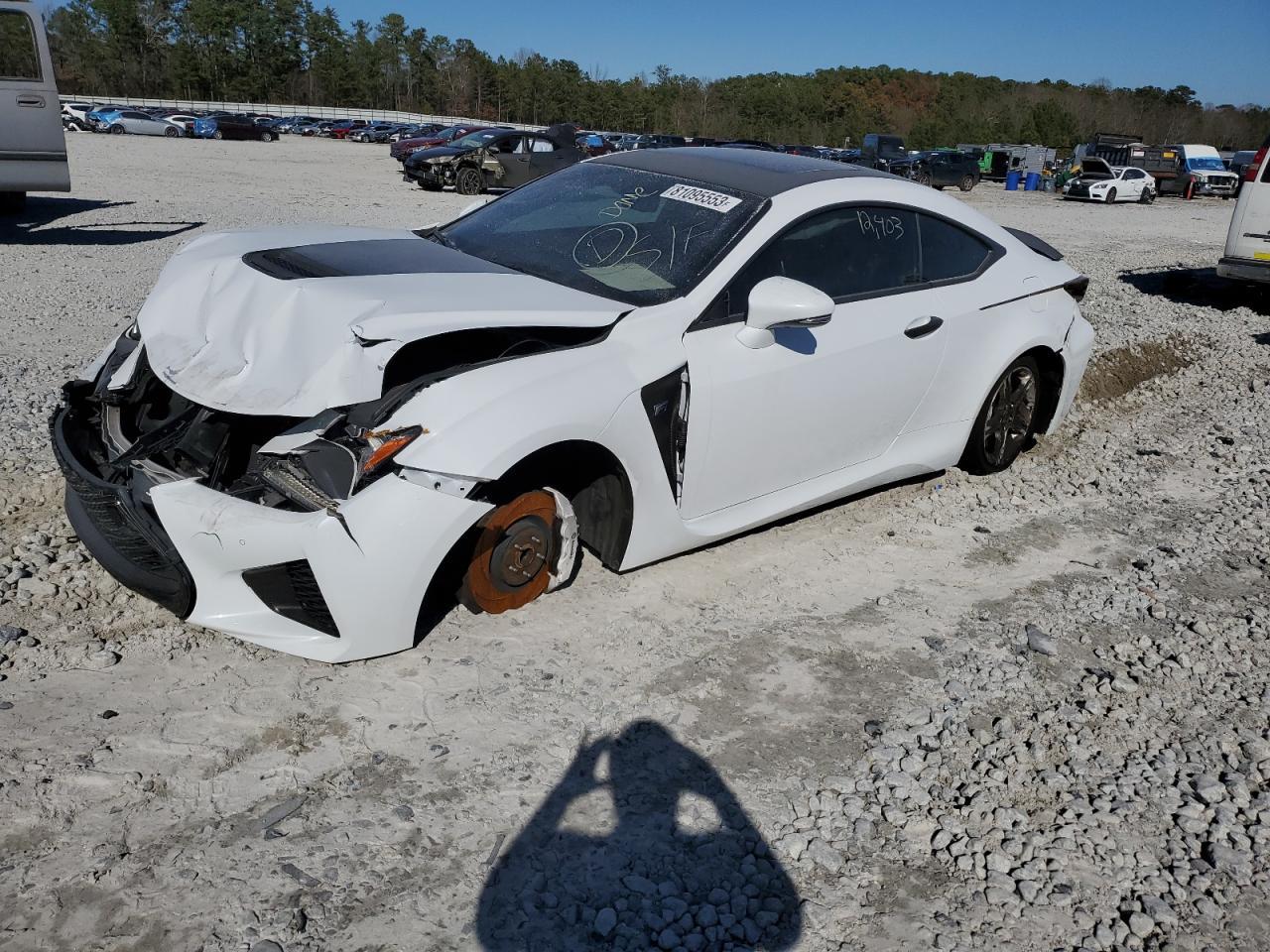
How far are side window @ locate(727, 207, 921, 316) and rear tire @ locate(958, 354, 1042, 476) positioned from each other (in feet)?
3.10

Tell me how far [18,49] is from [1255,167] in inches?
515

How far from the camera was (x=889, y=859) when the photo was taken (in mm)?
2590

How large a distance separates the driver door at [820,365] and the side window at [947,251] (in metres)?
0.05

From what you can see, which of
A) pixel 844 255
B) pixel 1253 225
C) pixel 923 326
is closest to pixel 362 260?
pixel 844 255

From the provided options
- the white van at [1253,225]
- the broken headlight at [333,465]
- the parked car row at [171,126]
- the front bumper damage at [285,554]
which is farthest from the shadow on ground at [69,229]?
the parked car row at [171,126]

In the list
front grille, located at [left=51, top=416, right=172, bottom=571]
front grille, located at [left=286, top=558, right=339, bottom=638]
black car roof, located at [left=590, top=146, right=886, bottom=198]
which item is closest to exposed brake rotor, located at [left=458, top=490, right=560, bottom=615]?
front grille, located at [left=286, top=558, right=339, bottom=638]

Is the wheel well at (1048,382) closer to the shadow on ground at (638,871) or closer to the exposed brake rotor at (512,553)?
the exposed brake rotor at (512,553)

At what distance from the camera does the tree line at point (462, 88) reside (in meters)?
88.2

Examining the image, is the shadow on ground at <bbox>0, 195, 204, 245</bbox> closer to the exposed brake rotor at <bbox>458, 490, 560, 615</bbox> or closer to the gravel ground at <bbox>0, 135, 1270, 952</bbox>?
the gravel ground at <bbox>0, 135, 1270, 952</bbox>

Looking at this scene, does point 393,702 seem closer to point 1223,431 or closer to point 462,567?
point 462,567

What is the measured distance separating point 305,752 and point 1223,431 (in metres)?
6.24

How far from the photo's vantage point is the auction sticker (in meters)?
3.98

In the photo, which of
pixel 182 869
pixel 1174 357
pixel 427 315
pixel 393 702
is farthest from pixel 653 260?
pixel 1174 357

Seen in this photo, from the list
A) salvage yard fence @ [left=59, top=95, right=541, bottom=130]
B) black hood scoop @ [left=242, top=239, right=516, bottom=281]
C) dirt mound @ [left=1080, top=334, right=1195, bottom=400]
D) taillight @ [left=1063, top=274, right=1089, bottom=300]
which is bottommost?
dirt mound @ [left=1080, top=334, right=1195, bottom=400]
